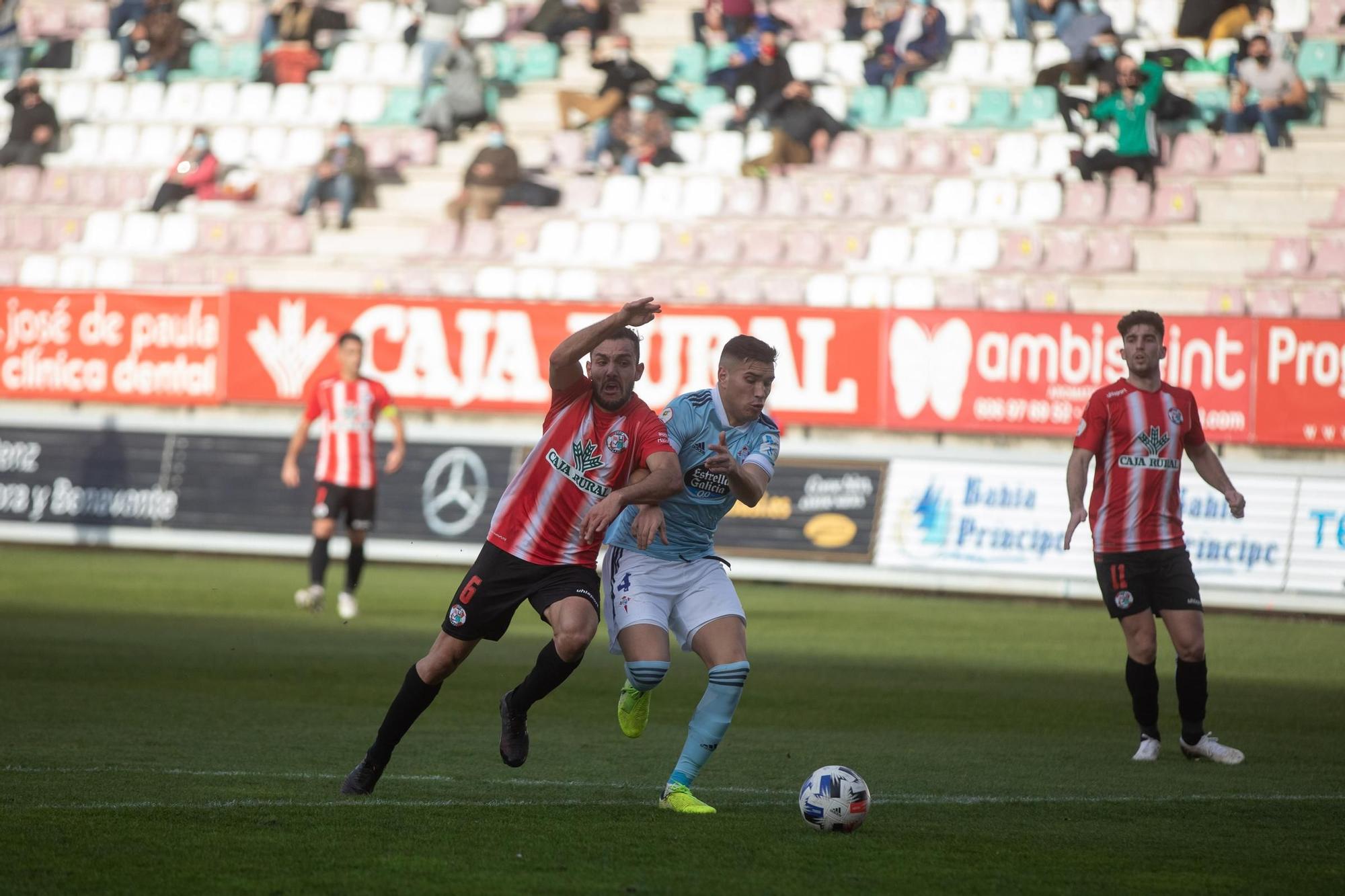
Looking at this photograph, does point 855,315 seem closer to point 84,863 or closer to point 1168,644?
point 1168,644

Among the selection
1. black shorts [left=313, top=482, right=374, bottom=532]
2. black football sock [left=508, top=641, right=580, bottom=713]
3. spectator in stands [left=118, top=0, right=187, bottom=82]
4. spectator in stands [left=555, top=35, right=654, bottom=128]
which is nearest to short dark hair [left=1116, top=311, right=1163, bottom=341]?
black football sock [left=508, top=641, right=580, bottom=713]

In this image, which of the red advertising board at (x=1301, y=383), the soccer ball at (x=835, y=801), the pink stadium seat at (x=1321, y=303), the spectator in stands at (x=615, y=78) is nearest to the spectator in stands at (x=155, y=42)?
the spectator in stands at (x=615, y=78)

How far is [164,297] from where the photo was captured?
76.8ft

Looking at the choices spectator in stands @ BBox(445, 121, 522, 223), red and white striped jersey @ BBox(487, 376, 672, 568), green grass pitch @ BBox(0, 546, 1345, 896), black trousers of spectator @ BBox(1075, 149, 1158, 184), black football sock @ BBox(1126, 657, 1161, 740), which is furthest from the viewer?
spectator in stands @ BBox(445, 121, 522, 223)

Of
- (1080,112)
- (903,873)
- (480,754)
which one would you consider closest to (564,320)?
(1080,112)

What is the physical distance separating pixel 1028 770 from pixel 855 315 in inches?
499

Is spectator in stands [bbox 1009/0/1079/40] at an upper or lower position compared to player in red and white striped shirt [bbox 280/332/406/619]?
upper

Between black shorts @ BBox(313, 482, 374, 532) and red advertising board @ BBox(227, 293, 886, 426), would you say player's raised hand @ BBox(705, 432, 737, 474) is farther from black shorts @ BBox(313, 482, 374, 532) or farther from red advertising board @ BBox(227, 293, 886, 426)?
red advertising board @ BBox(227, 293, 886, 426)

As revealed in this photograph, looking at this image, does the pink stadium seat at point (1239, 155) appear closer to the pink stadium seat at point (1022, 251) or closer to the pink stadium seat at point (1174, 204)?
the pink stadium seat at point (1174, 204)

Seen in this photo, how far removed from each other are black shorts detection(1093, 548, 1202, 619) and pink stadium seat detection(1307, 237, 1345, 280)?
13164 millimetres

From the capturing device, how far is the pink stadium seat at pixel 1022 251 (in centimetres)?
2266

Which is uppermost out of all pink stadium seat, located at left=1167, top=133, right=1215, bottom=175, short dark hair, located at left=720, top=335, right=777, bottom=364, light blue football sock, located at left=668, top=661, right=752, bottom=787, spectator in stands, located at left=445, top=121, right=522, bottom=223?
pink stadium seat, located at left=1167, top=133, right=1215, bottom=175

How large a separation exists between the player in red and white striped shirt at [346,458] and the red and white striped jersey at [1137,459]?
7775mm

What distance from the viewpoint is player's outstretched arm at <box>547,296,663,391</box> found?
255 inches
